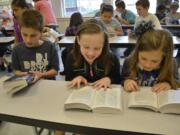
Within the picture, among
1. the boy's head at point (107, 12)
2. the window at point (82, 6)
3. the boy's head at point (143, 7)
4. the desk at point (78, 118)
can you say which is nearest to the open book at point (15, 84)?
the desk at point (78, 118)

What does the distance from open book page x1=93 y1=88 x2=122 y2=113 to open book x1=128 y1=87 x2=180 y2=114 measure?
2.4 inches

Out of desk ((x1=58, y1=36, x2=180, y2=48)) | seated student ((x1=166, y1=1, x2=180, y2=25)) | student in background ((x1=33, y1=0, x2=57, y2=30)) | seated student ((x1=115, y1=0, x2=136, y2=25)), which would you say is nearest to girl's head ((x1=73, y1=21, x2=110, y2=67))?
desk ((x1=58, y1=36, x2=180, y2=48))

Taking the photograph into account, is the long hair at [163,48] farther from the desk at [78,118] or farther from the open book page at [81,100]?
the open book page at [81,100]

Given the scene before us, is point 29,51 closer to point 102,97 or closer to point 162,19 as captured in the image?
point 102,97

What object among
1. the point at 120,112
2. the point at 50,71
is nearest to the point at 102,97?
the point at 120,112

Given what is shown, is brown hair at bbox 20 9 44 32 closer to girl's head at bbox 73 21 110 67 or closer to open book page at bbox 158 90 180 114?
girl's head at bbox 73 21 110 67

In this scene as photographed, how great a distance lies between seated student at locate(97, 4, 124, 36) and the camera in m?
3.34

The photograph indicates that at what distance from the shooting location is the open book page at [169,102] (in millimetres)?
1019

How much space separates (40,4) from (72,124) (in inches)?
141

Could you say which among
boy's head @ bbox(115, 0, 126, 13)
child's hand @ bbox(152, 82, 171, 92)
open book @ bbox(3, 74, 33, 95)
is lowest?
child's hand @ bbox(152, 82, 171, 92)

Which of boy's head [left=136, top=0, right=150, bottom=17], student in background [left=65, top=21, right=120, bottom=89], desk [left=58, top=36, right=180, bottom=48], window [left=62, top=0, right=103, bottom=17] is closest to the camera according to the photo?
student in background [left=65, top=21, right=120, bottom=89]

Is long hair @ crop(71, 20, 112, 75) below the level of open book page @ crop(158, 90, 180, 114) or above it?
above

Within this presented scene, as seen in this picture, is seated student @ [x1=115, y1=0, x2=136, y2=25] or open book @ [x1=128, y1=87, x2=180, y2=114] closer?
open book @ [x1=128, y1=87, x2=180, y2=114]

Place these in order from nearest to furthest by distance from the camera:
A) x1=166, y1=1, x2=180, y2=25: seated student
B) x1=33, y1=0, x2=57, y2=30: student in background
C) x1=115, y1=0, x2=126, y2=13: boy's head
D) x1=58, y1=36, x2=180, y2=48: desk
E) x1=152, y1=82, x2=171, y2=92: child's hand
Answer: x1=152, y1=82, x2=171, y2=92: child's hand
x1=58, y1=36, x2=180, y2=48: desk
x1=33, y1=0, x2=57, y2=30: student in background
x1=166, y1=1, x2=180, y2=25: seated student
x1=115, y1=0, x2=126, y2=13: boy's head
